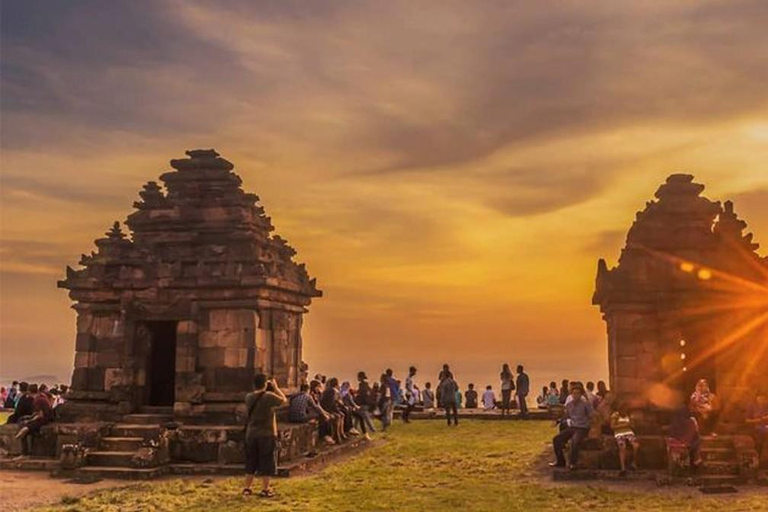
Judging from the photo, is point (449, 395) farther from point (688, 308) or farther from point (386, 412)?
point (688, 308)

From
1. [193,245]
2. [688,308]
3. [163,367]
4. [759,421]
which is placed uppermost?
[193,245]

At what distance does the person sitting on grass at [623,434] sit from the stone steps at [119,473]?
9.78 m

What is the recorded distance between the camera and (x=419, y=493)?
15.6m

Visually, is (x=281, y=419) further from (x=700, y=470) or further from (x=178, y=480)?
(x=700, y=470)

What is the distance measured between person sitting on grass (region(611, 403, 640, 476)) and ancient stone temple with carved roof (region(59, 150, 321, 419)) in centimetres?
861

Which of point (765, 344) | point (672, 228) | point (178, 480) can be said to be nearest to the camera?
point (178, 480)

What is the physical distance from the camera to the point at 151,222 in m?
22.6

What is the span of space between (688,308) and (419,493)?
7622 mm

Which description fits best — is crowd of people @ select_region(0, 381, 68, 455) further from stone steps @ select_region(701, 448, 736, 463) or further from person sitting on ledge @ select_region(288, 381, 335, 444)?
stone steps @ select_region(701, 448, 736, 463)

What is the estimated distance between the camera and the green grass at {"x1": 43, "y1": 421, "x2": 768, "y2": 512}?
14219 mm

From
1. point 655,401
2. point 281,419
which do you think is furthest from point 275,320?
point 655,401

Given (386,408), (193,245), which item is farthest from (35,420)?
(386,408)

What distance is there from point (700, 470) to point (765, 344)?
3.56 metres

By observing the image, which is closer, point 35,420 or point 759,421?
point 759,421
